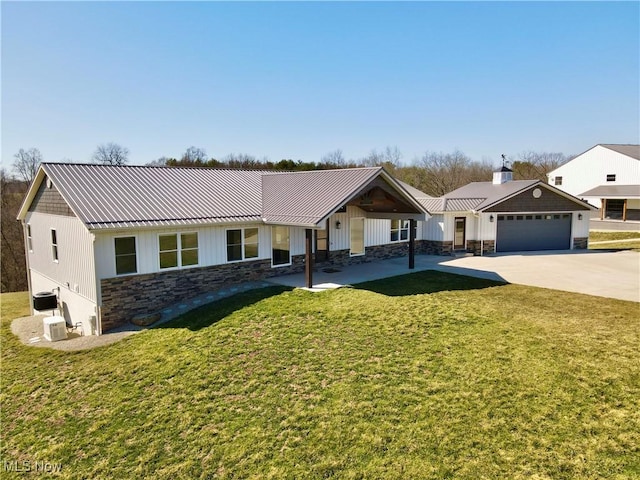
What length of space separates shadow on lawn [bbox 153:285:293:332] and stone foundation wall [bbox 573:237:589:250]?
18.1m

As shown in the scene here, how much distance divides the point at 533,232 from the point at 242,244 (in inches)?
653

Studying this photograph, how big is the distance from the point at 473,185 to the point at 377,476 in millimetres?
23286

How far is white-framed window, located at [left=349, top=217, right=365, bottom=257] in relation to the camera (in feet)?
61.3

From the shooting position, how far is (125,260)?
12680 mm

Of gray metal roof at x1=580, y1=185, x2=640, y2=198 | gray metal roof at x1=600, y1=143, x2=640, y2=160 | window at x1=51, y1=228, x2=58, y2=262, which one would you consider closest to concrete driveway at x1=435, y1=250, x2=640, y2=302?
window at x1=51, y1=228, x2=58, y2=262

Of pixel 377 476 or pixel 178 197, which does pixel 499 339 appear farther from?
pixel 178 197

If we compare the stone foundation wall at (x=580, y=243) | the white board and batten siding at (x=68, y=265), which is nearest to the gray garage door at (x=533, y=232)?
the stone foundation wall at (x=580, y=243)

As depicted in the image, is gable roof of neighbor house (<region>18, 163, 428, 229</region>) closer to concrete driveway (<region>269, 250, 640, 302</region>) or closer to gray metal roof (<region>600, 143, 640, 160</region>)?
concrete driveway (<region>269, 250, 640, 302</region>)

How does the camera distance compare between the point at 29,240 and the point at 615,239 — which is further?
the point at 615,239

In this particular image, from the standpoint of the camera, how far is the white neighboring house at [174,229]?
1259cm

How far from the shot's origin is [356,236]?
18.9 m

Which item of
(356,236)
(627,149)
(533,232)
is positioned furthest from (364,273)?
(627,149)

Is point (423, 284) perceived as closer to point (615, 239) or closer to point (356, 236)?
point (356, 236)

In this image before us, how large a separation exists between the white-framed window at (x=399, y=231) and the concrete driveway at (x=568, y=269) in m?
2.60
